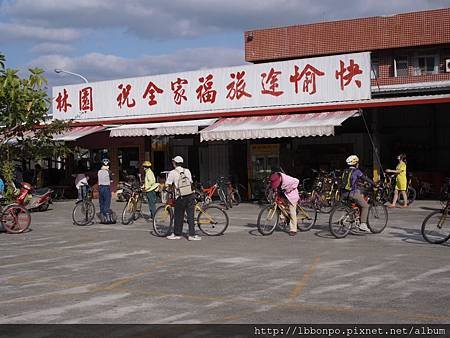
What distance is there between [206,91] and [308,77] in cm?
400

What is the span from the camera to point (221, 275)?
8.87 metres

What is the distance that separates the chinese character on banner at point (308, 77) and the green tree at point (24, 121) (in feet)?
26.1

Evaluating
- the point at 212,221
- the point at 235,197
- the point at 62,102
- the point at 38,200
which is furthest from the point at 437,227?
the point at 62,102

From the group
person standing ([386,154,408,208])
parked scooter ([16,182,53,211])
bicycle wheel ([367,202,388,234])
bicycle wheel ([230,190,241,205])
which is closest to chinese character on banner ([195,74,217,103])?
bicycle wheel ([230,190,241,205])

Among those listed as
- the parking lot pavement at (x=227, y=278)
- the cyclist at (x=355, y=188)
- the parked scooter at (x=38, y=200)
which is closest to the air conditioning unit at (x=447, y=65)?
the parking lot pavement at (x=227, y=278)

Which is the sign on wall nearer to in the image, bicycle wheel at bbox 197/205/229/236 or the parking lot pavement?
the parking lot pavement

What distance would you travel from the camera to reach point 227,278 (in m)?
8.64

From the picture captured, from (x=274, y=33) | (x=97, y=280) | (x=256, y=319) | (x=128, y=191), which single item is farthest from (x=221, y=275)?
(x=274, y=33)

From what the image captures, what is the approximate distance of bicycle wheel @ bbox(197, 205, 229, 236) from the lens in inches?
523

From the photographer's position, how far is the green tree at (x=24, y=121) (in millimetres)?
16875

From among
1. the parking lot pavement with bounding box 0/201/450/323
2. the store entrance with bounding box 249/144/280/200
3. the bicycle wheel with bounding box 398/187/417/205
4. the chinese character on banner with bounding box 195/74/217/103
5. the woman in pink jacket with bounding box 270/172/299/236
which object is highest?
the chinese character on banner with bounding box 195/74/217/103

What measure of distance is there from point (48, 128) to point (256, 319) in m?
17.7

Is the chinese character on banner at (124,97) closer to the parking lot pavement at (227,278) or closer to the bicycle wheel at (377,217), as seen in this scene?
the parking lot pavement at (227,278)

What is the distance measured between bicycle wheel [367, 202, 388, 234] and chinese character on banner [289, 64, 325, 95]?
7.21 m
